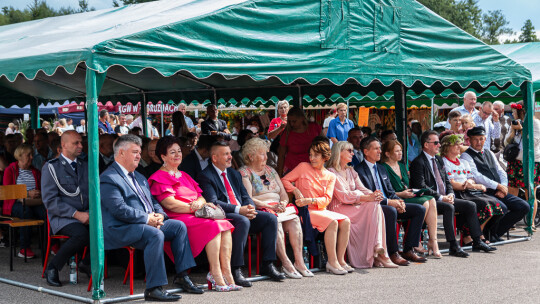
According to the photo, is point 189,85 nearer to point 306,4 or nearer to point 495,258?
point 306,4

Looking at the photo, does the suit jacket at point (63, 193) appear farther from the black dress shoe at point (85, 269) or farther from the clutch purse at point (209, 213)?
the clutch purse at point (209, 213)

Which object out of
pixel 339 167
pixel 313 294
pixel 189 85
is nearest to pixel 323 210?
pixel 339 167

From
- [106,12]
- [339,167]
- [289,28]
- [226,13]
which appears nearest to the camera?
[226,13]

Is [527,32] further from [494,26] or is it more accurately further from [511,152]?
[511,152]

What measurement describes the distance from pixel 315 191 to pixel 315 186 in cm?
5

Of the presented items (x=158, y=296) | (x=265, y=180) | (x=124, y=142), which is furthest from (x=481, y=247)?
(x=124, y=142)

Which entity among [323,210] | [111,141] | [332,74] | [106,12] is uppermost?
[106,12]

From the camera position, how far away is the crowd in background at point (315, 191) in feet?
20.9

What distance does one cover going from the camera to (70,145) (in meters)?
6.61

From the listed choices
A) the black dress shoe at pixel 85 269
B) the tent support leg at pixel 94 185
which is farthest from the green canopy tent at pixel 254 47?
the black dress shoe at pixel 85 269

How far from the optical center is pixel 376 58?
7.75 m

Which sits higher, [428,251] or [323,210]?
[323,210]

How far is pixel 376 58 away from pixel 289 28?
4.08 feet

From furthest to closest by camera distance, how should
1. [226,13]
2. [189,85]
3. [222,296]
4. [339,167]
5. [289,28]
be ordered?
[189,85] < [339,167] < [289,28] < [226,13] < [222,296]
